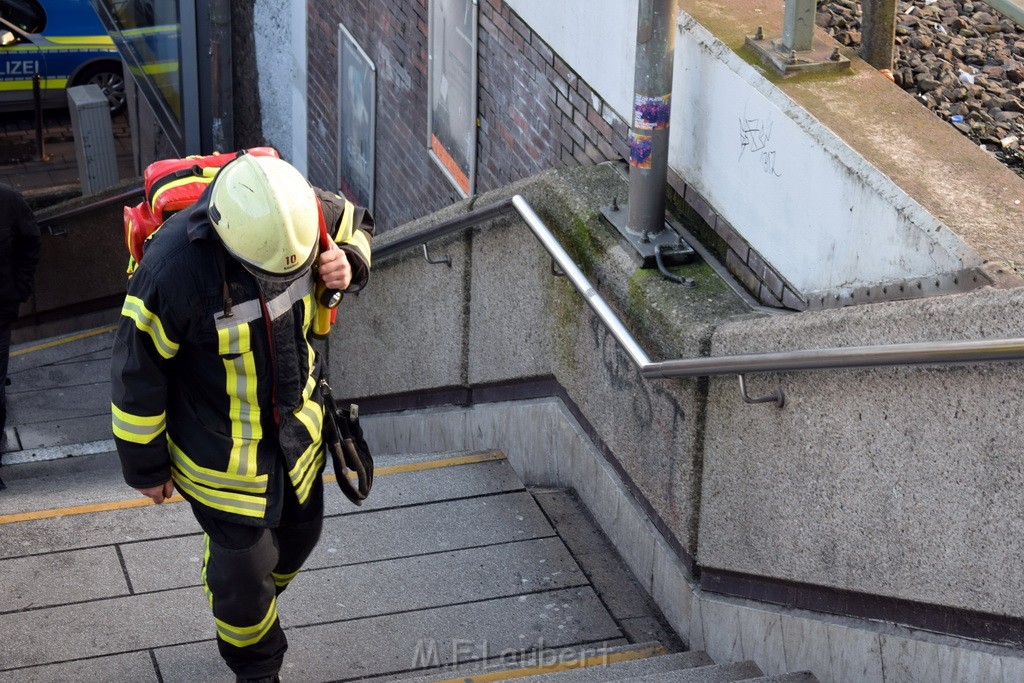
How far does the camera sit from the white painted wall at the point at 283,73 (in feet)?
29.5

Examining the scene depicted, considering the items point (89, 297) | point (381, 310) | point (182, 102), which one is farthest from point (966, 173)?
point (89, 297)

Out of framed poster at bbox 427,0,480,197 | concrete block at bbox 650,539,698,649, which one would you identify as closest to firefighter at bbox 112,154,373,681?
concrete block at bbox 650,539,698,649

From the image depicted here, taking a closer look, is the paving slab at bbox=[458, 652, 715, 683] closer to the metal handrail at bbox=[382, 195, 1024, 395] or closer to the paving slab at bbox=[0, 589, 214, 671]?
the metal handrail at bbox=[382, 195, 1024, 395]

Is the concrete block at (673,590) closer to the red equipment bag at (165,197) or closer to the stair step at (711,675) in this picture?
the stair step at (711,675)

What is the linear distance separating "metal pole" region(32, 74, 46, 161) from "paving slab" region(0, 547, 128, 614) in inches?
396

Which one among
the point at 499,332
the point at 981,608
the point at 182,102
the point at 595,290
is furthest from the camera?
the point at 182,102

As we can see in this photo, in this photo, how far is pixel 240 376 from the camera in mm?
3324

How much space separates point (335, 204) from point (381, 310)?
2.75m

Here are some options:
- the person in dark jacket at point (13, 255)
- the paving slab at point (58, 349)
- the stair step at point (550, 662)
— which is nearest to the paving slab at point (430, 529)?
the stair step at point (550, 662)

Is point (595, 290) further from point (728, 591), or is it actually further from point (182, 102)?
point (182, 102)

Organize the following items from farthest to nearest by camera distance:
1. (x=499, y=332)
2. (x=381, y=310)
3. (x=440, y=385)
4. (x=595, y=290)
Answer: (x=381, y=310)
(x=440, y=385)
(x=499, y=332)
(x=595, y=290)

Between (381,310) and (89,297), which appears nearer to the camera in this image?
(381,310)

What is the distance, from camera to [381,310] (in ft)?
20.9

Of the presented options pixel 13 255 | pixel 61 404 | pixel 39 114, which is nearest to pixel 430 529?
pixel 13 255
